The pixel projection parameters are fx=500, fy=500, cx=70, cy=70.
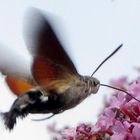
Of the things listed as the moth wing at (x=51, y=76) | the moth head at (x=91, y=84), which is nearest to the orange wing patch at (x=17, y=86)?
the moth wing at (x=51, y=76)

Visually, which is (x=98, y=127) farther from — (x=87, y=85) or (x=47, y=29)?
(x=47, y=29)

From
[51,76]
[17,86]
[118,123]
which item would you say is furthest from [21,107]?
[118,123]

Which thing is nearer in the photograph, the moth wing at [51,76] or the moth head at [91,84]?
the moth wing at [51,76]

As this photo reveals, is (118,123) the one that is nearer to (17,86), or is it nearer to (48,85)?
(48,85)

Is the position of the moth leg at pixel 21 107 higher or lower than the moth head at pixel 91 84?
lower

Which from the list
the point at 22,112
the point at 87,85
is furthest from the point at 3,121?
the point at 87,85

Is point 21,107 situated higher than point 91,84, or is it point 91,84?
point 91,84

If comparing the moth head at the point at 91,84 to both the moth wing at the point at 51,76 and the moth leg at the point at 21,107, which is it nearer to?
the moth wing at the point at 51,76
